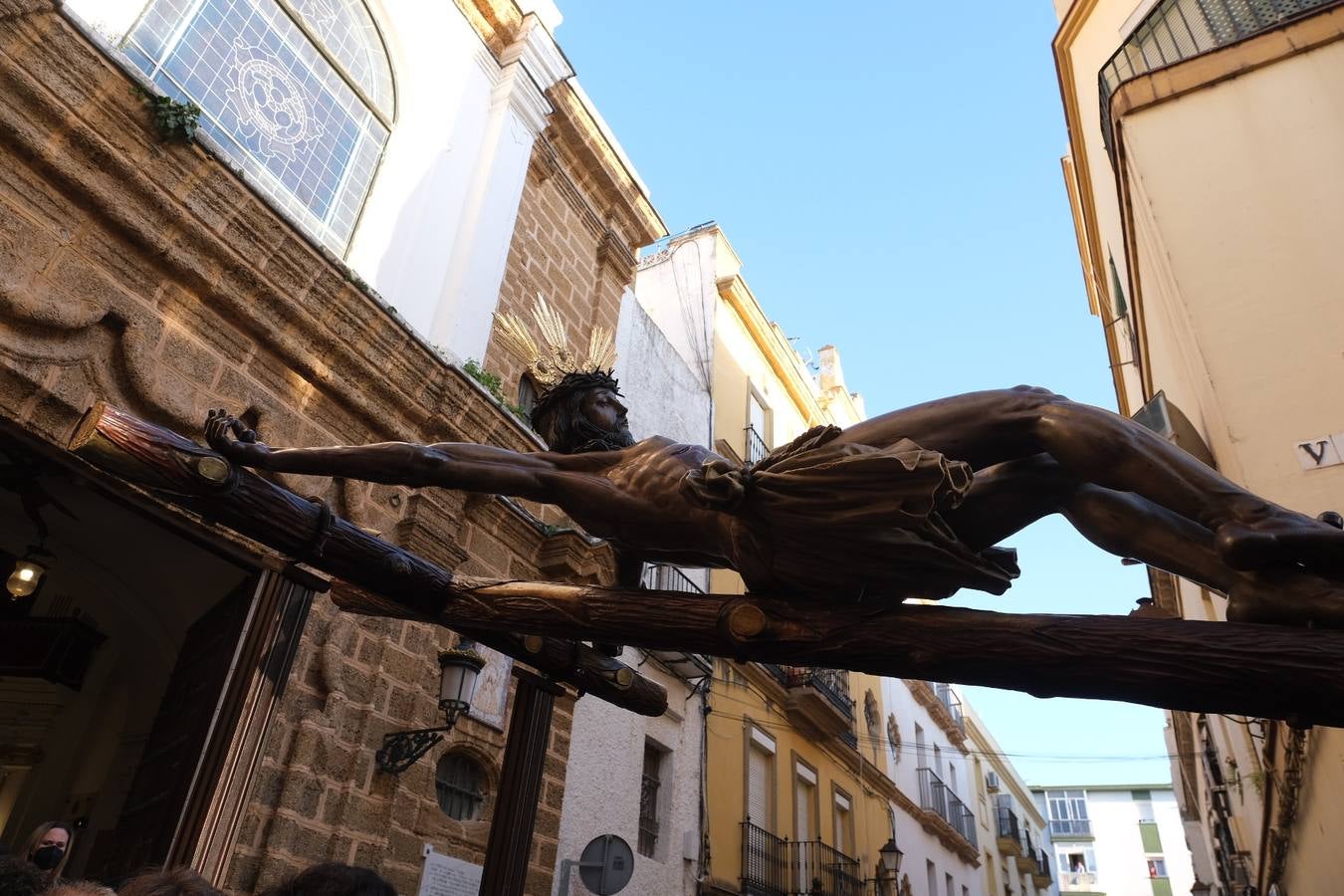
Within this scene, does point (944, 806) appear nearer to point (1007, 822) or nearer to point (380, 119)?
point (1007, 822)

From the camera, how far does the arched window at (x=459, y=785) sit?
21.3 feet

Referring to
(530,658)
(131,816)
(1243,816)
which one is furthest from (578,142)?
(1243,816)

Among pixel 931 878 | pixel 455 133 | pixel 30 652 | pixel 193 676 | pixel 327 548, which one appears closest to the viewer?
pixel 327 548

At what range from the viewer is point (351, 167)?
A: 7832 millimetres

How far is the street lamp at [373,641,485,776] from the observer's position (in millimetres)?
5688

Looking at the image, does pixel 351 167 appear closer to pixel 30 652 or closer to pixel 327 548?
pixel 30 652

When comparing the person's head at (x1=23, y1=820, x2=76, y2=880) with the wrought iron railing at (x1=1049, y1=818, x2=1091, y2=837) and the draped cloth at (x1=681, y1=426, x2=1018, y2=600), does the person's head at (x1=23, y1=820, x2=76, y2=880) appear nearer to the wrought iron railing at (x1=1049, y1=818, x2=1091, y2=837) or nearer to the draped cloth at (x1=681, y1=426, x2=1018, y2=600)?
the draped cloth at (x1=681, y1=426, x2=1018, y2=600)

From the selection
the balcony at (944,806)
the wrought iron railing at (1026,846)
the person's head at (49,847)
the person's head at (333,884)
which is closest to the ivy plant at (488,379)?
the person's head at (49,847)

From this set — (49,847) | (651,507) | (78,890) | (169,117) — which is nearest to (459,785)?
(49,847)

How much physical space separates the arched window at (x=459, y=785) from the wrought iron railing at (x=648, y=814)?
3.02m

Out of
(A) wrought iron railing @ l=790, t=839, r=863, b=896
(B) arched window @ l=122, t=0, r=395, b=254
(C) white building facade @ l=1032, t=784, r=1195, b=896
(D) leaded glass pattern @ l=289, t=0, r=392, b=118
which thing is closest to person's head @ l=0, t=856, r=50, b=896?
(B) arched window @ l=122, t=0, r=395, b=254

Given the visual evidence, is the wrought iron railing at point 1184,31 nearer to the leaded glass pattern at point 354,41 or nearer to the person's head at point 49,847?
the leaded glass pattern at point 354,41

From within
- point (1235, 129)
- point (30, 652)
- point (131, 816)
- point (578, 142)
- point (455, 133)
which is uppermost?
point (578, 142)

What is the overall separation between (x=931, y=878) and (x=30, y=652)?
1838 cm
